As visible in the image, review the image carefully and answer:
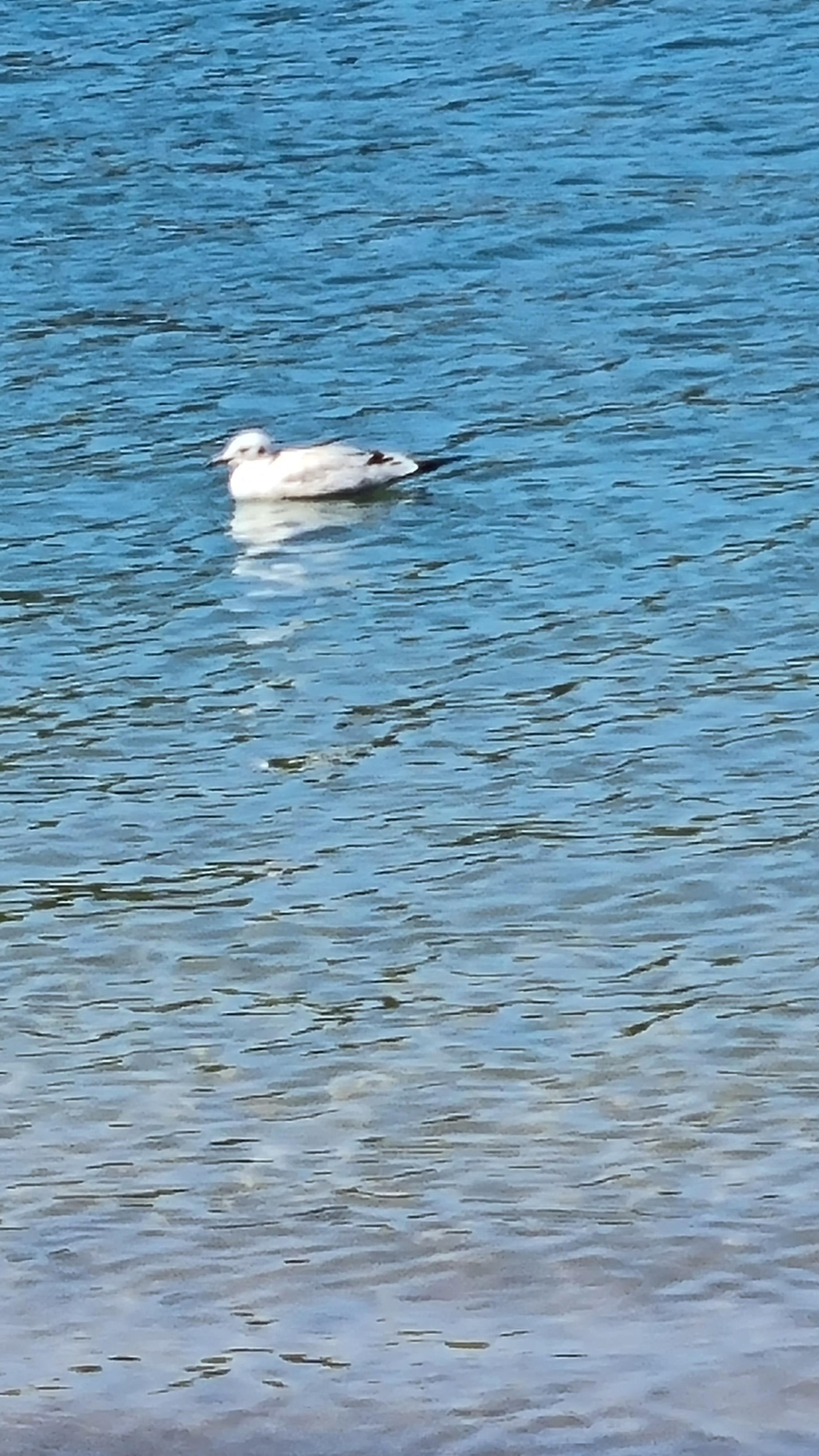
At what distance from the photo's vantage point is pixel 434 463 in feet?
43.1

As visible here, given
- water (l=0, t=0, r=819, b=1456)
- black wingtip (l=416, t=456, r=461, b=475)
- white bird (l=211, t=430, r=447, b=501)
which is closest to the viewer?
water (l=0, t=0, r=819, b=1456)

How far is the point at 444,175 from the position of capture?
18094 millimetres

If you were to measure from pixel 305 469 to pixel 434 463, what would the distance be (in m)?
0.61

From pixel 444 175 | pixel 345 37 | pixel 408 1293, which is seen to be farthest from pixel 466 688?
pixel 345 37

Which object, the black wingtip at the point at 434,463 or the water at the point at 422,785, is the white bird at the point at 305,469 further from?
the water at the point at 422,785

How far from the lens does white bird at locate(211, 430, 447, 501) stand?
1280 centimetres

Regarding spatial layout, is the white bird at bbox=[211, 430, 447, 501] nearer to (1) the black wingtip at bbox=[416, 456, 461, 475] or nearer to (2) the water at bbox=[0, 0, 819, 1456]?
(1) the black wingtip at bbox=[416, 456, 461, 475]

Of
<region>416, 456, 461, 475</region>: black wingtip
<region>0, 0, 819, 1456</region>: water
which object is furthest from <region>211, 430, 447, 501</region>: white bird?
<region>0, 0, 819, 1456</region>: water

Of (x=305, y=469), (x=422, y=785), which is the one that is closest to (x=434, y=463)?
(x=305, y=469)

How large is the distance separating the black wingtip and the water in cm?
8

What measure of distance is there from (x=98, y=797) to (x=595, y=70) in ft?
38.4

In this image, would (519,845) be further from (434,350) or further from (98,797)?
(434,350)

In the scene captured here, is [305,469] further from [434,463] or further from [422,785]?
[422,785]

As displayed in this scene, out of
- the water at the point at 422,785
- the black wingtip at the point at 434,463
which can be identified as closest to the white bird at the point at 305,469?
the black wingtip at the point at 434,463
